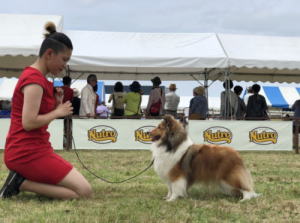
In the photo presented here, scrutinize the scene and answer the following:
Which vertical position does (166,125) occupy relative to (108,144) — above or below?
above

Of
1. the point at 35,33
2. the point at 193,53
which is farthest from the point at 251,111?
the point at 35,33

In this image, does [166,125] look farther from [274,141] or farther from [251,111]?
[251,111]

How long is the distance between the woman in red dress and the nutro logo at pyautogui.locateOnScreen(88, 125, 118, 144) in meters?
5.34

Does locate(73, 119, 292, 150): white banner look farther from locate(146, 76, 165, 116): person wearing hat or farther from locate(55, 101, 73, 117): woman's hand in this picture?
locate(55, 101, 73, 117): woman's hand

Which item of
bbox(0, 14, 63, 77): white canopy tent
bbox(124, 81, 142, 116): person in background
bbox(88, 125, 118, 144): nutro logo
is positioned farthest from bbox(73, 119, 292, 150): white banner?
bbox(0, 14, 63, 77): white canopy tent

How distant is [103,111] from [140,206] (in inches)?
305

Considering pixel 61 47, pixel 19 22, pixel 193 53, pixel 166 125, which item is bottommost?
pixel 166 125

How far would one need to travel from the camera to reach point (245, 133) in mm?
9852

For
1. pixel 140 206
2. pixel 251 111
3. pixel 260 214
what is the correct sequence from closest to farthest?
pixel 260 214
pixel 140 206
pixel 251 111

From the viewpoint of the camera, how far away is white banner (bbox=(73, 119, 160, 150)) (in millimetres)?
9430

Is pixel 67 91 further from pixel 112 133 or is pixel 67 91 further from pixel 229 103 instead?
pixel 229 103

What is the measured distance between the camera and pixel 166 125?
4395 mm

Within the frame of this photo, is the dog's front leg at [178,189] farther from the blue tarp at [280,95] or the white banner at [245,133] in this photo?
Answer: the blue tarp at [280,95]

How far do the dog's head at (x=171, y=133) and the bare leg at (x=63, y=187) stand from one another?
3.25 ft
